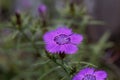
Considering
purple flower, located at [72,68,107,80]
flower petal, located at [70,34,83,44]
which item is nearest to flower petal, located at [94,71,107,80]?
purple flower, located at [72,68,107,80]

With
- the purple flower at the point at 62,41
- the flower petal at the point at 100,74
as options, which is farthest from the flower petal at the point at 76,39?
the flower petal at the point at 100,74

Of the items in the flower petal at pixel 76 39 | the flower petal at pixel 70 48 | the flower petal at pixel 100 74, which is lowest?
the flower petal at pixel 100 74

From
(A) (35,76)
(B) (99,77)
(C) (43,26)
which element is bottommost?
(A) (35,76)

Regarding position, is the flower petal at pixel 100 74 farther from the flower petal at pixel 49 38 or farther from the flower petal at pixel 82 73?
the flower petal at pixel 49 38

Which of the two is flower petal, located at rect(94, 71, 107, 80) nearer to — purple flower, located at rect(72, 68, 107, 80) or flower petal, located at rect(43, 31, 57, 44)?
purple flower, located at rect(72, 68, 107, 80)

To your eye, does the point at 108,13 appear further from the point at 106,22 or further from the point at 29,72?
the point at 29,72

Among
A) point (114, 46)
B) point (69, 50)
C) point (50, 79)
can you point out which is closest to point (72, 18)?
point (50, 79)
